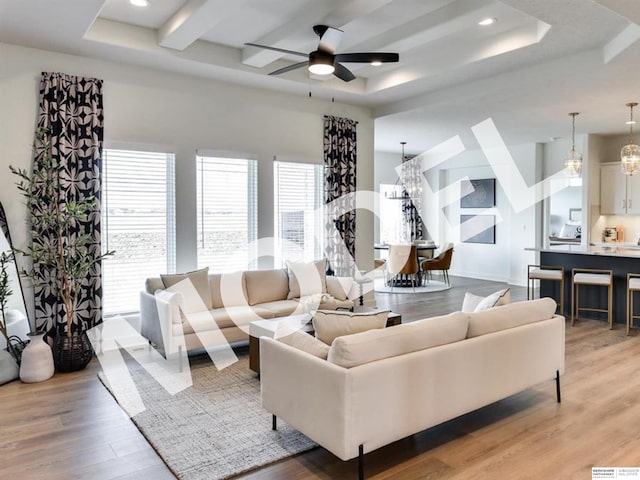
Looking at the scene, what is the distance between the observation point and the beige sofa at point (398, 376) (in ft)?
8.30

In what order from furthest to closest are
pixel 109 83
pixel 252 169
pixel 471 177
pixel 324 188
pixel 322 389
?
1. pixel 471 177
2. pixel 324 188
3. pixel 252 169
4. pixel 109 83
5. pixel 322 389

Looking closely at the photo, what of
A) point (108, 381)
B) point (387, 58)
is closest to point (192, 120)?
point (387, 58)

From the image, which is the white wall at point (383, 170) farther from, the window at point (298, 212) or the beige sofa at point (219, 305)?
the beige sofa at point (219, 305)

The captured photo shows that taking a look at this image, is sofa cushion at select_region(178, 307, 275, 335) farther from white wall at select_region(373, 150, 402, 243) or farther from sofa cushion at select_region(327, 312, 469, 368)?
white wall at select_region(373, 150, 402, 243)

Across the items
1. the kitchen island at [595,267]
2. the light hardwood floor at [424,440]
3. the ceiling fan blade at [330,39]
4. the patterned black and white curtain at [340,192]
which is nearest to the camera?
the light hardwood floor at [424,440]

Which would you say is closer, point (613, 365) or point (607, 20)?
point (607, 20)

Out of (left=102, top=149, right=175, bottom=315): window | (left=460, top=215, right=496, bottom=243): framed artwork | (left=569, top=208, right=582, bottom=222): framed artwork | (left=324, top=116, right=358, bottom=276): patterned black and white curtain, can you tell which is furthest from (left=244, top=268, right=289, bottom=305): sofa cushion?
(left=569, top=208, right=582, bottom=222): framed artwork

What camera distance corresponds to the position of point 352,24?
181 inches

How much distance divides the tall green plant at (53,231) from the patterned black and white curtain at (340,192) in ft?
10.6

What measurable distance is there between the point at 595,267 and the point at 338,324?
535 cm

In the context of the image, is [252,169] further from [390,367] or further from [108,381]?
[390,367]

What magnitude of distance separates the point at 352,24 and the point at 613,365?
13.9 feet

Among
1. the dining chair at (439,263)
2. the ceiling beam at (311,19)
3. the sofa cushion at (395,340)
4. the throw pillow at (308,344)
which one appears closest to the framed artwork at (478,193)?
the dining chair at (439,263)

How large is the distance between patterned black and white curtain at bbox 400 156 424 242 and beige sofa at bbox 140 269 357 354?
19.3 feet
